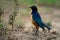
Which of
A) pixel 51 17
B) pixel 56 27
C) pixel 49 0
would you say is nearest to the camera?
pixel 56 27

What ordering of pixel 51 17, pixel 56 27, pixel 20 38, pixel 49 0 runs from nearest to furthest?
1. pixel 20 38
2. pixel 56 27
3. pixel 51 17
4. pixel 49 0

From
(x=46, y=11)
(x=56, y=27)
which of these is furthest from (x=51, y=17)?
(x=56, y=27)

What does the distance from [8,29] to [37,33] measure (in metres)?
0.93

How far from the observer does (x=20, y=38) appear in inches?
374

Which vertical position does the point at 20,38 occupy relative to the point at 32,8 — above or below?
below

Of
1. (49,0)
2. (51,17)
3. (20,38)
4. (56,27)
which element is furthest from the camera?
(49,0)

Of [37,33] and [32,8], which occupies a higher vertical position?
[32,8]

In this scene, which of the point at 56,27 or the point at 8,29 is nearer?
the point at 8,29

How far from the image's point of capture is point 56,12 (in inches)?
618

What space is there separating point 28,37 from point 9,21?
2.16 ft

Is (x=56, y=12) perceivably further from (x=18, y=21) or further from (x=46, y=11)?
(x=18, y=21)

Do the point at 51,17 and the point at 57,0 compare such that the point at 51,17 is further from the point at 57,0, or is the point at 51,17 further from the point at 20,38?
the point at 20,38

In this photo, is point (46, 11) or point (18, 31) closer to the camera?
point (18, 31)

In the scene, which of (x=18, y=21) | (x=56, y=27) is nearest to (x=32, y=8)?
(x=18, y=21)
